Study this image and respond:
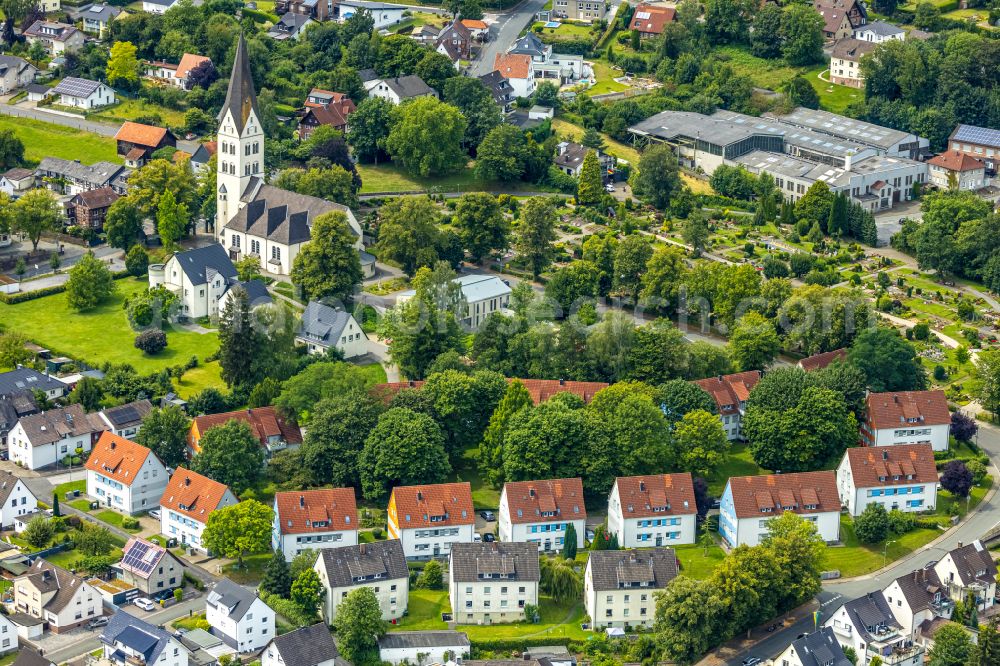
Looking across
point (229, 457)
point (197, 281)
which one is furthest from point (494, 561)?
point (197, 281)

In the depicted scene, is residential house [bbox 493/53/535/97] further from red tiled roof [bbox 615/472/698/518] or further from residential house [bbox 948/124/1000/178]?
red tiled roof [bbox 615/472/698/518]

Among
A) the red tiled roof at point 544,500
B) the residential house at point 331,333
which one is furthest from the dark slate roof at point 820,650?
the residential house at point 331,333

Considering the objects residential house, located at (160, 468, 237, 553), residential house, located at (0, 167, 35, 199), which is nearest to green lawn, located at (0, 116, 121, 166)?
residential house, located at (0, 167, 35, 199)

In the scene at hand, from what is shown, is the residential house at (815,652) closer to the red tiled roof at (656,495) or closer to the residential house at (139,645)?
the red tiled roof at (656,495)

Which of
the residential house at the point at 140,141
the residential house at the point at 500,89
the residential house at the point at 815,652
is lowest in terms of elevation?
the residential house at the point at 140,141

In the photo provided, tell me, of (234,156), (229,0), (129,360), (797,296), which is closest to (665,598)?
(797,296)

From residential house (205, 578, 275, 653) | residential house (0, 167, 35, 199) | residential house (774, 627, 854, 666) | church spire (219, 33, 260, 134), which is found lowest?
residential house (0, 167, 35, 199)

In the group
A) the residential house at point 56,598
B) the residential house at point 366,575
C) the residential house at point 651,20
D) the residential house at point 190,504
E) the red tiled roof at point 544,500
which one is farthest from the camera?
the residential house at point 651,20
